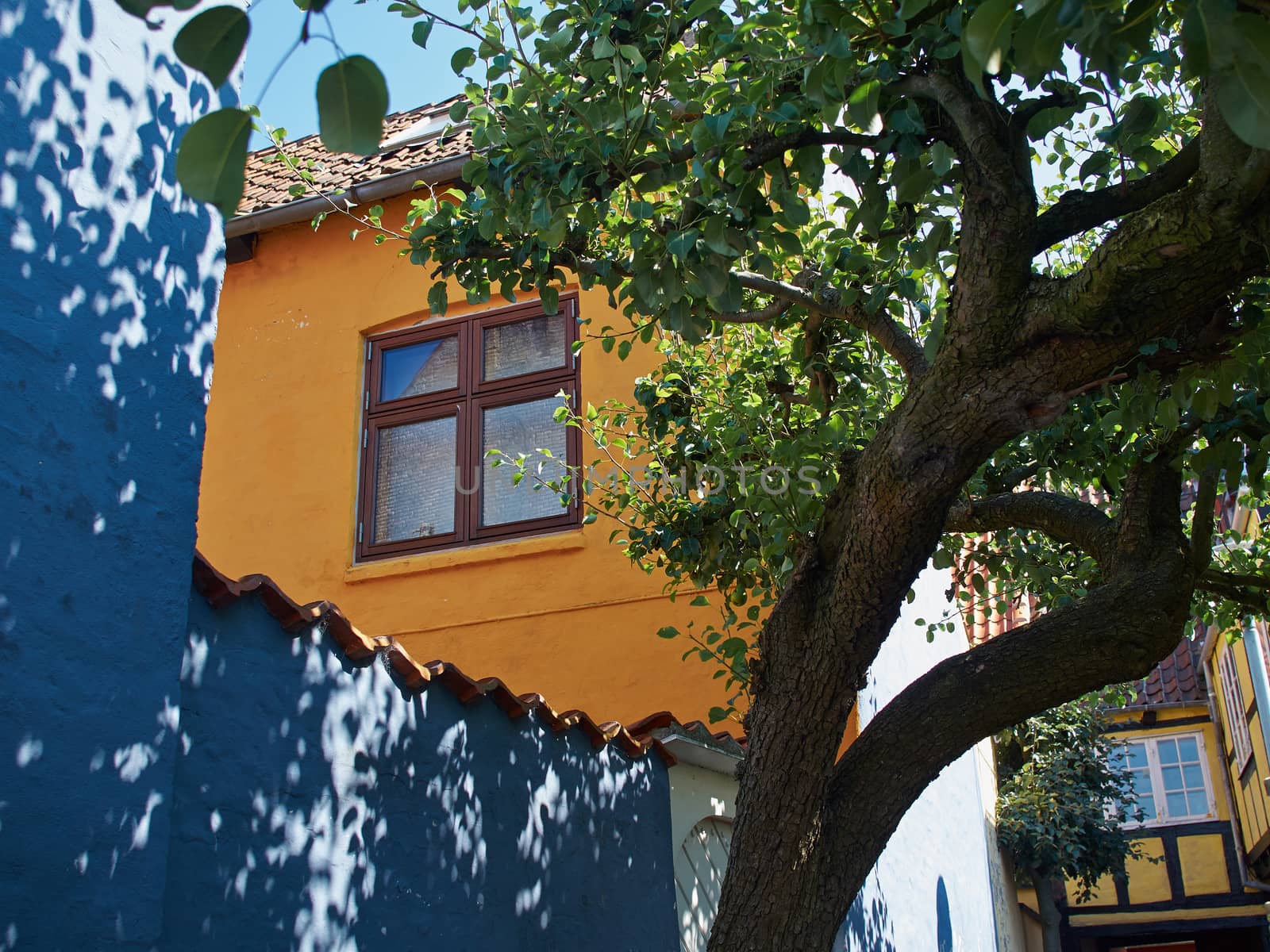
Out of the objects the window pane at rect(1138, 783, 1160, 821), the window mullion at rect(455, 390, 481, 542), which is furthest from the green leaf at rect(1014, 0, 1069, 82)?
the window pane at rect(1138, 783, 1160, 821)

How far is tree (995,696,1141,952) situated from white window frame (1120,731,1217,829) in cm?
538

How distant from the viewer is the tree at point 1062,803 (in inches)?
544

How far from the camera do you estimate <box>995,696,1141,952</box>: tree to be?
13.8 meters

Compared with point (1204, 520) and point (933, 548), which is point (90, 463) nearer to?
point (933, 548)

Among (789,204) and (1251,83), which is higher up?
(789,204)

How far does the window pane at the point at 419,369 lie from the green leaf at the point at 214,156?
273 inches

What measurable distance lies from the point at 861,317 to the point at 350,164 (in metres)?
5.16

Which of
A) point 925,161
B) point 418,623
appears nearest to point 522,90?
point 925,161

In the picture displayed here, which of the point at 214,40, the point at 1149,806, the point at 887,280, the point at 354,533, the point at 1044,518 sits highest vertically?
the point at 1149,806

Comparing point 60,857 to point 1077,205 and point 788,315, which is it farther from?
point 788,315

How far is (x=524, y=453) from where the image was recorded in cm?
757

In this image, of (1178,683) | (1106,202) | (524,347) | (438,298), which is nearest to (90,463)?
(438,298)

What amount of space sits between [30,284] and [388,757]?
179 centimetres

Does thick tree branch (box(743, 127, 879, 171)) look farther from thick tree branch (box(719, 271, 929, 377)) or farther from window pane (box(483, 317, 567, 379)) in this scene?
window pane (box(483, 317, 567, 379))
